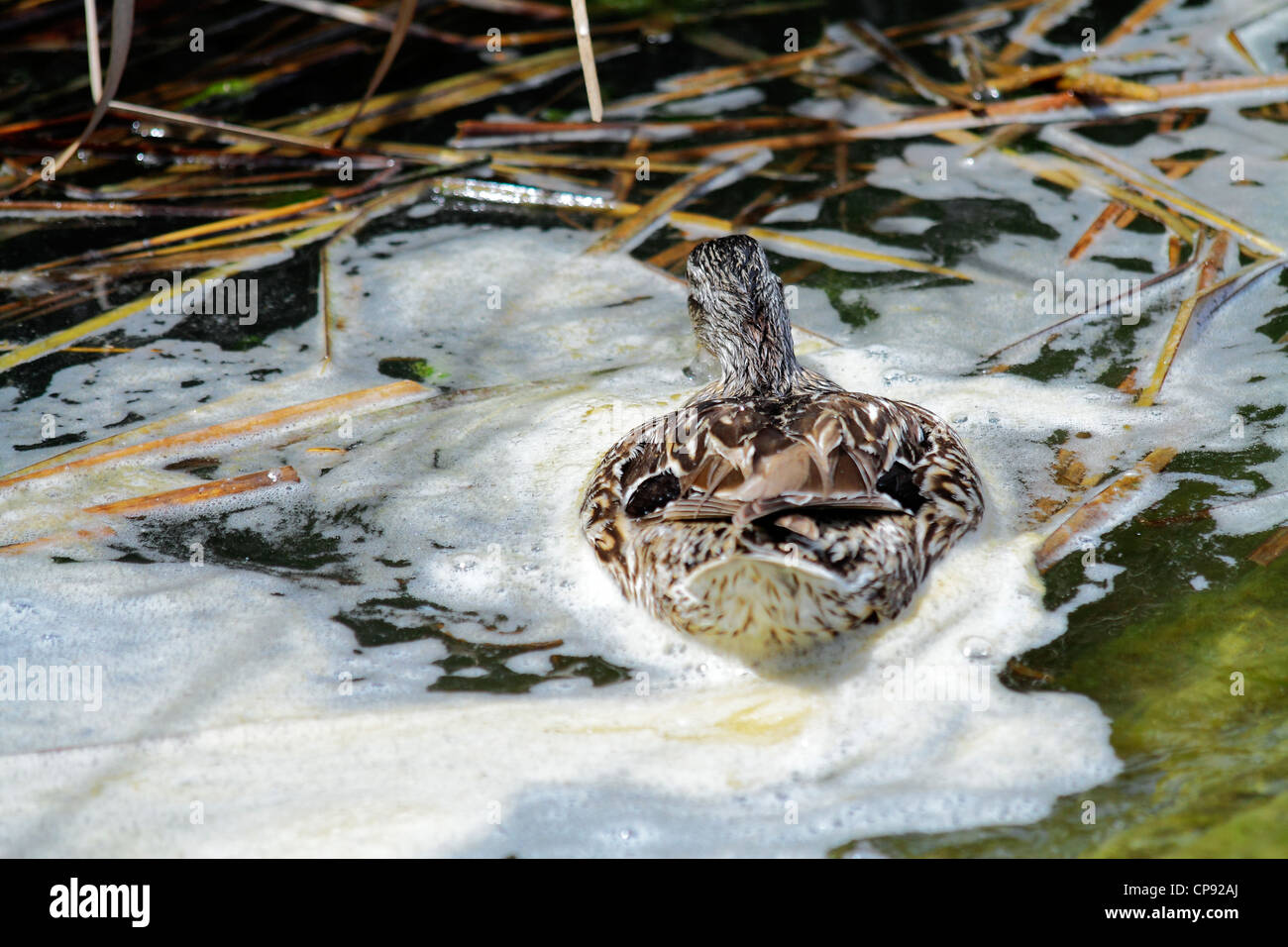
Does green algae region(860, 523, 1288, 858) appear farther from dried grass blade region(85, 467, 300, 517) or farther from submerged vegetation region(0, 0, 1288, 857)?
dried grass blade region(85, 467, 300, 517)

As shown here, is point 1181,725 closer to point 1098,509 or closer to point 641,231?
point 1098,509

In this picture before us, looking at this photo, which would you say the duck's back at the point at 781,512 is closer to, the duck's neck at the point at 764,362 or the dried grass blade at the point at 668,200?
the duck's neck at the point at 764,362

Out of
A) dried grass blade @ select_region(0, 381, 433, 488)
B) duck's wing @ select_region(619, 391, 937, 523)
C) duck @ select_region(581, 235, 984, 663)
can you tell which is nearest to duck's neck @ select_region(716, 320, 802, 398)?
duck @ select_region(581, 235, 984, 663)

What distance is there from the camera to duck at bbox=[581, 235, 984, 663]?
308 centimetres

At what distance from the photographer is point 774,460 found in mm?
3182

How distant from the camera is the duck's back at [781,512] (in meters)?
3.07

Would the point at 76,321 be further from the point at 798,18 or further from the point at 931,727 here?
the point at 798,18

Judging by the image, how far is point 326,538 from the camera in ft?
13.0

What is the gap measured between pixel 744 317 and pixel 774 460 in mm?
1343

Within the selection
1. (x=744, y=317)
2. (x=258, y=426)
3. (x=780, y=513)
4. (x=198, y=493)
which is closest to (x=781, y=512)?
(x=780, y=513)
